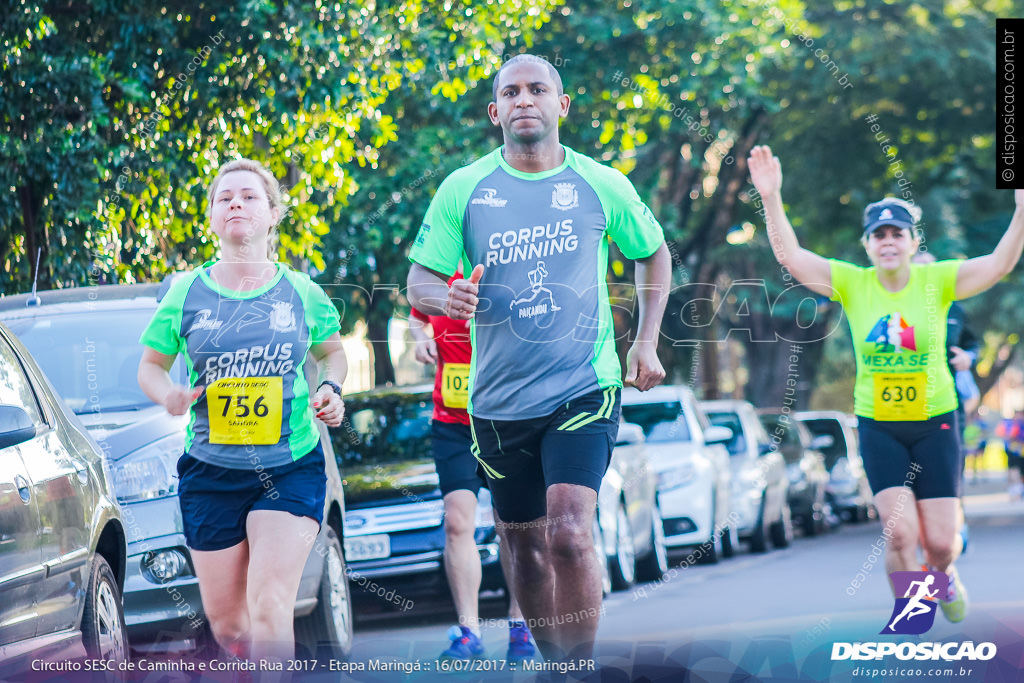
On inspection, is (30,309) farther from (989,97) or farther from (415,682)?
(989,97)

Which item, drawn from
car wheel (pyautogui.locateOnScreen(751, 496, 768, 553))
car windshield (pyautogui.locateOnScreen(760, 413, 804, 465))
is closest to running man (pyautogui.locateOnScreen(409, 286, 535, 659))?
car wheel (pyautogui.locateOnScreen(751, 496, 768, 553))

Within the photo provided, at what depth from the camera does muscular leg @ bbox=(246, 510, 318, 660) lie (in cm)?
537

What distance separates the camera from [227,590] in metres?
5.59

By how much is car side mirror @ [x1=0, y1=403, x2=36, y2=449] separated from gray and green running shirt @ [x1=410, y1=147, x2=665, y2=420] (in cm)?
139

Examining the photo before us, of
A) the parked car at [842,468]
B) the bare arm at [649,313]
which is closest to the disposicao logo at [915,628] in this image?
the bare arm at [649,313]

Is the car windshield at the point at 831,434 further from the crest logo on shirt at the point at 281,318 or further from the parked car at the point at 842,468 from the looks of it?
the crest logo on shirt at the point at 281,318

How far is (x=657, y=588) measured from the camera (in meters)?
12.2

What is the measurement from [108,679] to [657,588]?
733cm

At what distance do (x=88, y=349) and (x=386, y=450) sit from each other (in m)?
3.24

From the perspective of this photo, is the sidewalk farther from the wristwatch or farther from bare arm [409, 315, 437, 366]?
the wristwatch

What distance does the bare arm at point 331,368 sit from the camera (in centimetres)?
553

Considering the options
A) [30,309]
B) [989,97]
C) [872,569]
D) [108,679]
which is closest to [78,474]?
[108,679]

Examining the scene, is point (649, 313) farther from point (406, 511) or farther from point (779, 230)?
point (406, 511)

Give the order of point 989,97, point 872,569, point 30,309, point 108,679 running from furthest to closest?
point 989,97 → point 872,569 → point 30,309 → point 108,679
